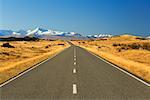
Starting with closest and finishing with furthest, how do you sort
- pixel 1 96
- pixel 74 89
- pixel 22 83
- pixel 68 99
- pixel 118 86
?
pixel 68 99 < pixel 1 96 < pixel 74 89 < pixel 118 86 < pixel 22 83

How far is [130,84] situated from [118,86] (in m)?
0.86

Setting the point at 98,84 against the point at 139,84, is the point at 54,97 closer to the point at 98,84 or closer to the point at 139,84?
the point at 98,84

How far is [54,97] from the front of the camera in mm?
9148

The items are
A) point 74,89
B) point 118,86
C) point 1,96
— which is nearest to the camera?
point 1,96

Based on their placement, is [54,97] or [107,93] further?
[107,93]

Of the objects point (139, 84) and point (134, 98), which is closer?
point (134, 98)

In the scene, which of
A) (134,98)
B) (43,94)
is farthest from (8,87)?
(134,98)

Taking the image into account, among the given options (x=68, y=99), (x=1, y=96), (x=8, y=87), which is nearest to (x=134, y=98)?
(x=68, y=99)

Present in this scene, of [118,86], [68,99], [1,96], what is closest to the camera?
[68,99]

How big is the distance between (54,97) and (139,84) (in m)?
4.65

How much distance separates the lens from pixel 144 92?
1012 cm

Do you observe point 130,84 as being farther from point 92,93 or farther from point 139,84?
point 92,93

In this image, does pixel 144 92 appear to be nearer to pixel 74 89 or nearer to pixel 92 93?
pixel 92 93

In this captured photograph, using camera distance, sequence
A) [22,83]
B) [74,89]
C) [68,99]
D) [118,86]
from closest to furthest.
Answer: [68,99], [74,89], [118,86], [22,83]
